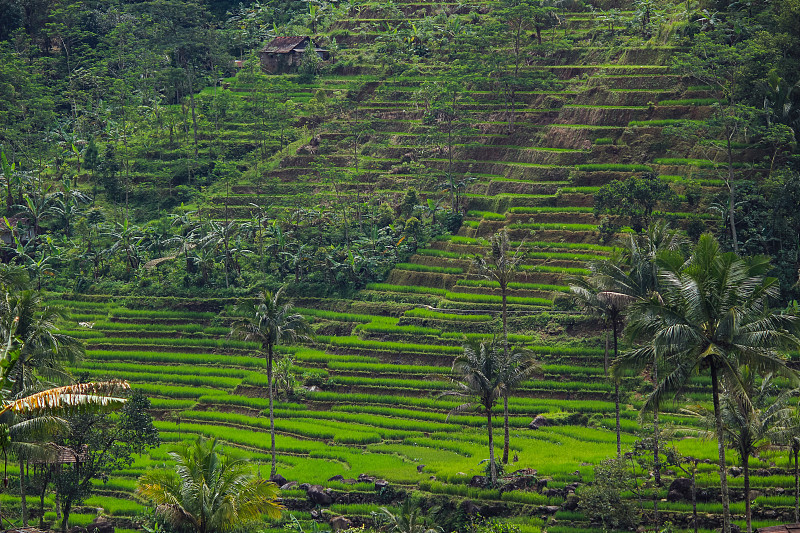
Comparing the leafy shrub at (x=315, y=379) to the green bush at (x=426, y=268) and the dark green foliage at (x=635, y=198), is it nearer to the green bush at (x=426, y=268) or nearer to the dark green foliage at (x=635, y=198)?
the green bush at (x=426, y=268)

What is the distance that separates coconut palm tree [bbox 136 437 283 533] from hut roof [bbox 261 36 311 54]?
59844 mm

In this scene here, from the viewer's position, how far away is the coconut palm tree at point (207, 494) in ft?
80.1

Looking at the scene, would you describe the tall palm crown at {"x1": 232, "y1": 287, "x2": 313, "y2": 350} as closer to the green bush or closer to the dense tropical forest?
the dense tropical forest

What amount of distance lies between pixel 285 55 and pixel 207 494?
2416 inches

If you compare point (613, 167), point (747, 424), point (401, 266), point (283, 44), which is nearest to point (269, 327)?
point (747, 424)

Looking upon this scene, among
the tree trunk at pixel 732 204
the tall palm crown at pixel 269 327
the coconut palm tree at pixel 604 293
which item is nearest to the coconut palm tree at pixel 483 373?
the coconut palm tree at pixel 604 293

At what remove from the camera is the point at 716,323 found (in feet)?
77.2

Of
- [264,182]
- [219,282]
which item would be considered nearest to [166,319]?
[219,282]

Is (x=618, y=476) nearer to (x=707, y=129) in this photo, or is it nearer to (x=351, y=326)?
(x=351, y=326)

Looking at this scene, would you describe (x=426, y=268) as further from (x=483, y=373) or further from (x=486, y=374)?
(x=483, y=373)

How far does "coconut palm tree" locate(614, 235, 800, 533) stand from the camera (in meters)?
23.2

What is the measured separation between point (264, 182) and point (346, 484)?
113ft

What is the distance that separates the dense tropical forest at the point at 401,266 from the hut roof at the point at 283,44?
0.40 m

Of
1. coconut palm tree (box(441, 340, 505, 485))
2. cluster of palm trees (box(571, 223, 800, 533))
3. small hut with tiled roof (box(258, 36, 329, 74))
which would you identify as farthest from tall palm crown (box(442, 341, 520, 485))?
small hut with tiled roof (box(258, 36, 329, 74))
